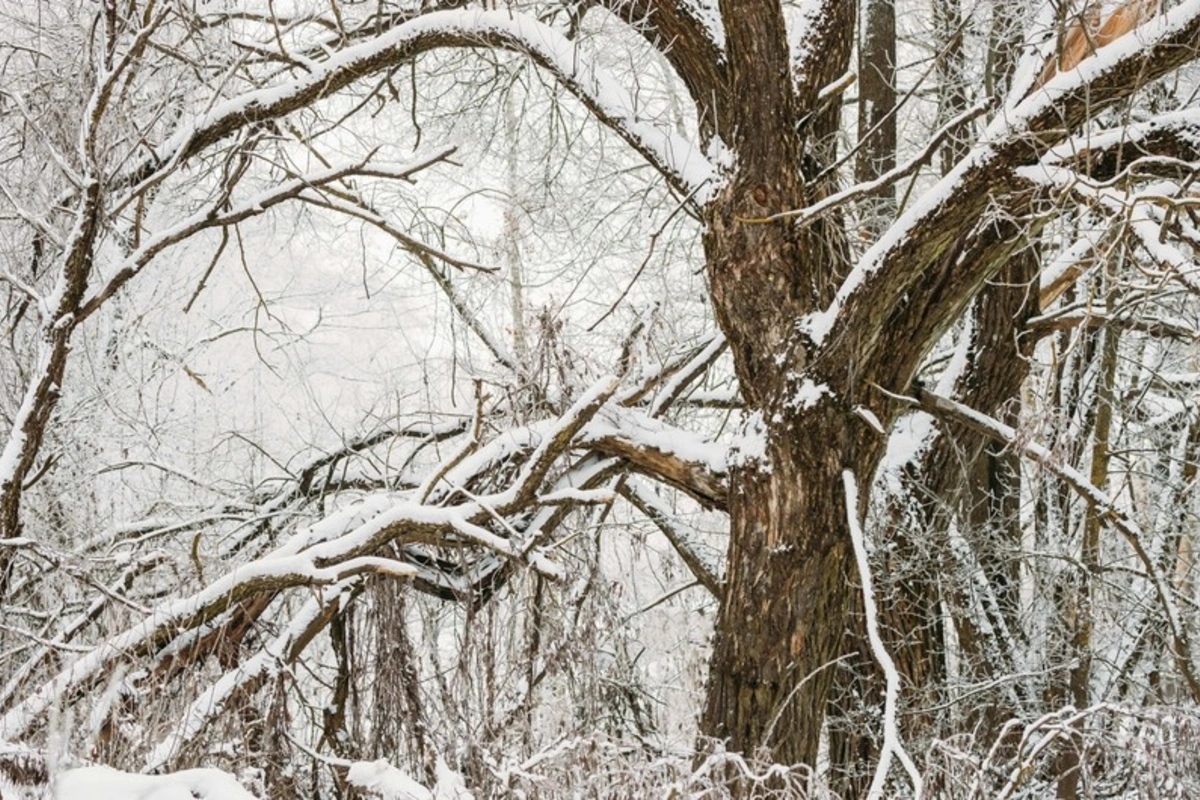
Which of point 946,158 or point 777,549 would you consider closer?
point 777,549

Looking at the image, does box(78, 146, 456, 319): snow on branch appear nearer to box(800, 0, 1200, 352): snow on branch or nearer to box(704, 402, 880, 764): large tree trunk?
box(800, 0, 1200, 352): snow on branch

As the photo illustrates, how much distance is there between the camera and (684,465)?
5.04 metres

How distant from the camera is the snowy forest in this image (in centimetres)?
385

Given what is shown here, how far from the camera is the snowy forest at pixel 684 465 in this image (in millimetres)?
3852

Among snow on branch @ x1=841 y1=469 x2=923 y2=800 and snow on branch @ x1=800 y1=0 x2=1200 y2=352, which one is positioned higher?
snow on branch @ x1=800 y1=0 x2=1200 y2=352

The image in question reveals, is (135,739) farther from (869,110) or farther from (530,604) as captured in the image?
(869,110)

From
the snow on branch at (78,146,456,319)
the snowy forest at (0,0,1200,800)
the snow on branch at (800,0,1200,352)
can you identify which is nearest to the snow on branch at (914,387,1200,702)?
the snowy forest at (0,0,1200,800)

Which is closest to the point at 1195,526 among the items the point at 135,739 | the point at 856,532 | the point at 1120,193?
the point at 1120,193

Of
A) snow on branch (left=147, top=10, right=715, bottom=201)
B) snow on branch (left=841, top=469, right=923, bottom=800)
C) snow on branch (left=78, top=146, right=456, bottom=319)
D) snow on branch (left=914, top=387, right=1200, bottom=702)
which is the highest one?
snow on branch (left=147, top=10, right=715, bottom=201)

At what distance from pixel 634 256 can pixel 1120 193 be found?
484 cm

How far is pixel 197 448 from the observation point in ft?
35.6

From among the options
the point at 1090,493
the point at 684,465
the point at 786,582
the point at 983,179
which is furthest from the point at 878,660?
the point at 983,179

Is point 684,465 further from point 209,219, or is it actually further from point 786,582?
point 209,219

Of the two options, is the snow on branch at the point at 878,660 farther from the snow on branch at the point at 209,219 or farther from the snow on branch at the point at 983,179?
the snow on branch at the point at 209,219
